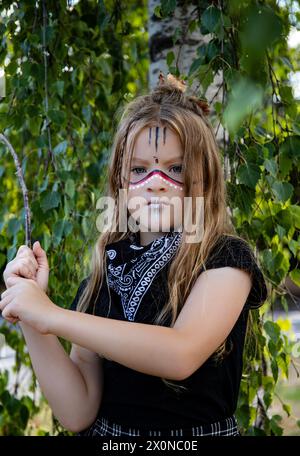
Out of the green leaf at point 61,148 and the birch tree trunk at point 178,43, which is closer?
the green leaf at point 61,148

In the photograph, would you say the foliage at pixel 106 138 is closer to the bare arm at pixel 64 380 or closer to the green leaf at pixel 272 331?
the green leaf at pixel 272 331

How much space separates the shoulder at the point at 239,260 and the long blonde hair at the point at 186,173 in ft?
0.04

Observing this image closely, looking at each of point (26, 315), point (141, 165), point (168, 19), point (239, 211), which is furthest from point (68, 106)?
point (26, 315)

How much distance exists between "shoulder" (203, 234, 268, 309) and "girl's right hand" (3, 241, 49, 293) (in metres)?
0.27

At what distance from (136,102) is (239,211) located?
37 cm

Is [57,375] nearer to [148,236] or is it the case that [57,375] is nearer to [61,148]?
[148,236]

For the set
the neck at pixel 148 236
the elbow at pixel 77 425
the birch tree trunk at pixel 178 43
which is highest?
the birch tree trunk at pixel 178 43

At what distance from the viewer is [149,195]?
108 centimetres

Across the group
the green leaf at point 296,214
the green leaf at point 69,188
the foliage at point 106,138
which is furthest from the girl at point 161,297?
the green leaf at point 69,188

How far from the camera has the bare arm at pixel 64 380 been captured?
1.06m

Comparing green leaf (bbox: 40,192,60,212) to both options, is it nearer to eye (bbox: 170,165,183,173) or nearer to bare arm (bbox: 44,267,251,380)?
eye (bbox: 170,165,183,173)

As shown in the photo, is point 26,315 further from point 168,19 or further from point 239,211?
point 168,19

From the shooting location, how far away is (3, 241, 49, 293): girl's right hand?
100cm

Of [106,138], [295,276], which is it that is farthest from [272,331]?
[106,138]
